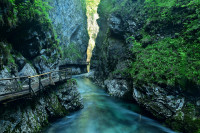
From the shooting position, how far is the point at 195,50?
1021 centimetres

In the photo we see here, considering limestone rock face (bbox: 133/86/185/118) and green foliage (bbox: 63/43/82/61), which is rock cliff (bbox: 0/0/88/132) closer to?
limestone rock face (bbox: 133/86/185/118)

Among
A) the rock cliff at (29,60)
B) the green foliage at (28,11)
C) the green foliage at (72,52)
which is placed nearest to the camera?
the rock cliff at (29,60)

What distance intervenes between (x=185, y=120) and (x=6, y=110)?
11.1 m

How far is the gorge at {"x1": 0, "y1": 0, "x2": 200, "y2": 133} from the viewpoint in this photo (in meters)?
8.60

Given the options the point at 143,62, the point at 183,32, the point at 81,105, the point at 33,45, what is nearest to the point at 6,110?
the point at 81,105

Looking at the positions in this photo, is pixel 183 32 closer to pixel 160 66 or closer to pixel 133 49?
pixel 160 66

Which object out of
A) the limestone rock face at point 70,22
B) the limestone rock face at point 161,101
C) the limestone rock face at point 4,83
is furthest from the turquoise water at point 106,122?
the limestone rock face at point 70,22

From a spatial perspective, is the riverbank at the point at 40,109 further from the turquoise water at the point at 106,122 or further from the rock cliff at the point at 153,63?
the rock cliff at the point at 153,63

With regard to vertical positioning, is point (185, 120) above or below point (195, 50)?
below

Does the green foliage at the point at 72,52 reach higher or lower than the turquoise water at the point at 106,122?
higher

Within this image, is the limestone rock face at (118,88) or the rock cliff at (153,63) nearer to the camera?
the rock cliff at (153,63)

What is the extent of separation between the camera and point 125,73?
55.4ft

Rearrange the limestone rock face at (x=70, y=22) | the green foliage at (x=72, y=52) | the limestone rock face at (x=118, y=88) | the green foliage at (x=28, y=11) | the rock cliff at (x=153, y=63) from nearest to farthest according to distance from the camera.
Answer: the rock cliff at (x=153, y=63) → the green foliage at (x=28, y=11) → the limestone rock face at (x=118, y=88) → the limestone rock face at (x=70, y=22) → the green foliage at (x=72, y=52)

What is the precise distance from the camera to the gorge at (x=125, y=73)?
8.60m
